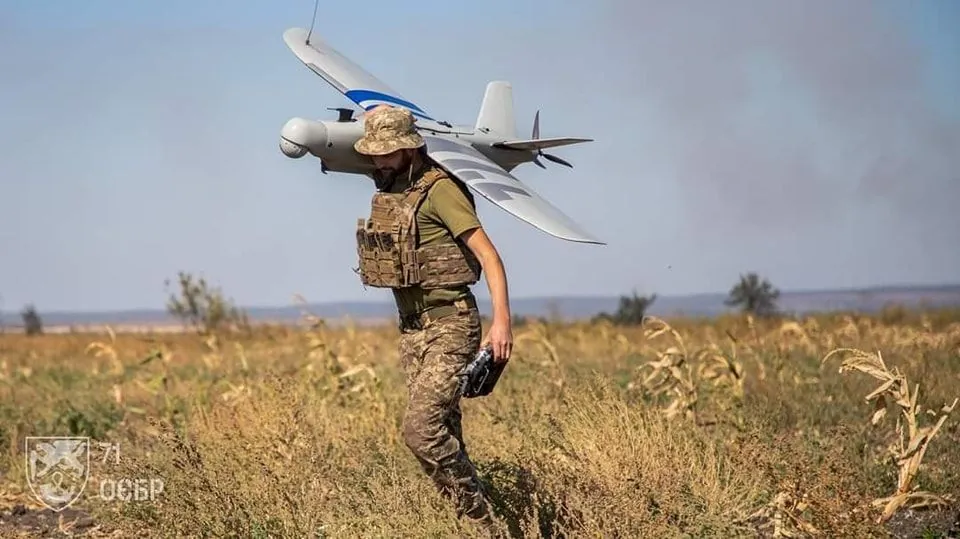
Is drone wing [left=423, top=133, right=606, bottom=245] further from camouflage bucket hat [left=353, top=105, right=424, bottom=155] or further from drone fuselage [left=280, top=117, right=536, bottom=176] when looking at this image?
drone fuselage [left=280, top=117, right=536, bottom=176]

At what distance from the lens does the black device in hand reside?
20.4 ft

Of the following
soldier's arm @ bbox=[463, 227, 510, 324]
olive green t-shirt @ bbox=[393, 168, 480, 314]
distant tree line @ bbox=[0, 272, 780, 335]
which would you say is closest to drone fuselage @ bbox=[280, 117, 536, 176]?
olive green t-shirt @ bbox=[393, 168, 480, 314]

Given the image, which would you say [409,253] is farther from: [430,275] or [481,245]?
[481,245]

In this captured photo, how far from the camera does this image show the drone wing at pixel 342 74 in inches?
309

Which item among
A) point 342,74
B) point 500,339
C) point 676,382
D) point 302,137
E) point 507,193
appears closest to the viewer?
point 500,339

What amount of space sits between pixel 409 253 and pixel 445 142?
0.90 metres

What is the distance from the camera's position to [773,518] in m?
6.96

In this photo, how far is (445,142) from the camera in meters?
7.07

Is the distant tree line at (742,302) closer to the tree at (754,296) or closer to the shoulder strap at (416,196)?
the tree at (754,296)

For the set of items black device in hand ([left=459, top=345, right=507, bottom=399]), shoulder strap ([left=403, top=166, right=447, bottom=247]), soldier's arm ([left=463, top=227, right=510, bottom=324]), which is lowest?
black device in hand ([left=459, top=345, right=507, bottom=399])

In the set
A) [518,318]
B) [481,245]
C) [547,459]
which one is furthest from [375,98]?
[518,318]

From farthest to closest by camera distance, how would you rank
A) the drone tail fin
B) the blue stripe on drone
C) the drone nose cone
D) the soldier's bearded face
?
the drone tail fin, the blue stripe on drone, the drone nose cone, the soldier's bearded face

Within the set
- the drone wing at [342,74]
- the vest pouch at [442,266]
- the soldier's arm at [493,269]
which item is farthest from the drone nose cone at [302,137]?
the soldier's arm at [493,269]

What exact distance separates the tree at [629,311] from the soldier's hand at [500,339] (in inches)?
1235
